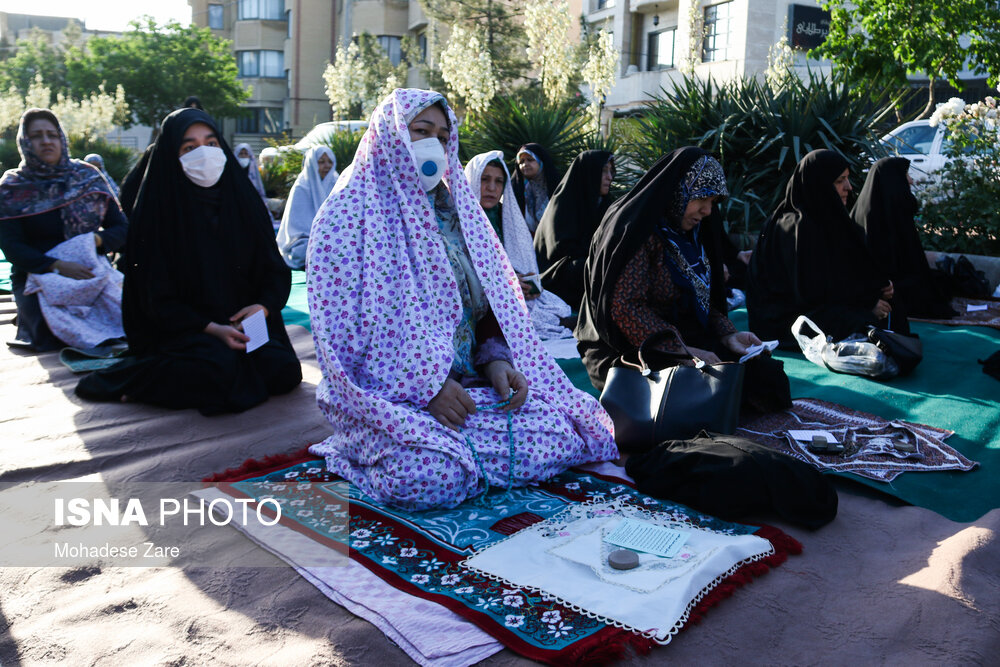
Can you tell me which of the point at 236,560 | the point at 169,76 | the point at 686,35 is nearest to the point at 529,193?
the point at 236,560

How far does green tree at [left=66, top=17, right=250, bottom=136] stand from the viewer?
93.0 ft

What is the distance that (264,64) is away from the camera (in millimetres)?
32875

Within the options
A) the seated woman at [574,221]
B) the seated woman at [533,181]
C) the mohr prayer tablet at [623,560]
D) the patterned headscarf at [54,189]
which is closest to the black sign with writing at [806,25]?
the seated woman at [533,181]

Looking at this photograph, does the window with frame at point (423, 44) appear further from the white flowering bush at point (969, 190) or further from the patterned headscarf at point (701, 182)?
→ the patterned headscarf at point (701, 182)

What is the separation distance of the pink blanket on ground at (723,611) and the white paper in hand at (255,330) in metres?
1.50

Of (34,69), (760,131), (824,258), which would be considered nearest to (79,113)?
(760,131)

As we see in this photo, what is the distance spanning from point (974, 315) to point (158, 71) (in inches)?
1131

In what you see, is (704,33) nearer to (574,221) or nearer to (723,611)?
(574,221)

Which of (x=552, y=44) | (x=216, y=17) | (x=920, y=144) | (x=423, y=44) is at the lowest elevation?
(x=920, y=144)

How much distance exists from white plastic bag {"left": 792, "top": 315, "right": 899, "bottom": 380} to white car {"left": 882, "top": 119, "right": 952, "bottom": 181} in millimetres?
5747

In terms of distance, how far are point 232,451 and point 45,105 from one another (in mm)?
18177

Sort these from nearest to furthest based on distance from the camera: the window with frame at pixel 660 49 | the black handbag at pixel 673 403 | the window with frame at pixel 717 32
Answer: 1. the black handbag at pixel 673 403
2. the window with frame at pixel 717 32
3. the window with frame at pixel 660 49

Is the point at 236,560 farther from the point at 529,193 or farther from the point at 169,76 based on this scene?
the point at 169,76

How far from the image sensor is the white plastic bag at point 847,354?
3998 mm
